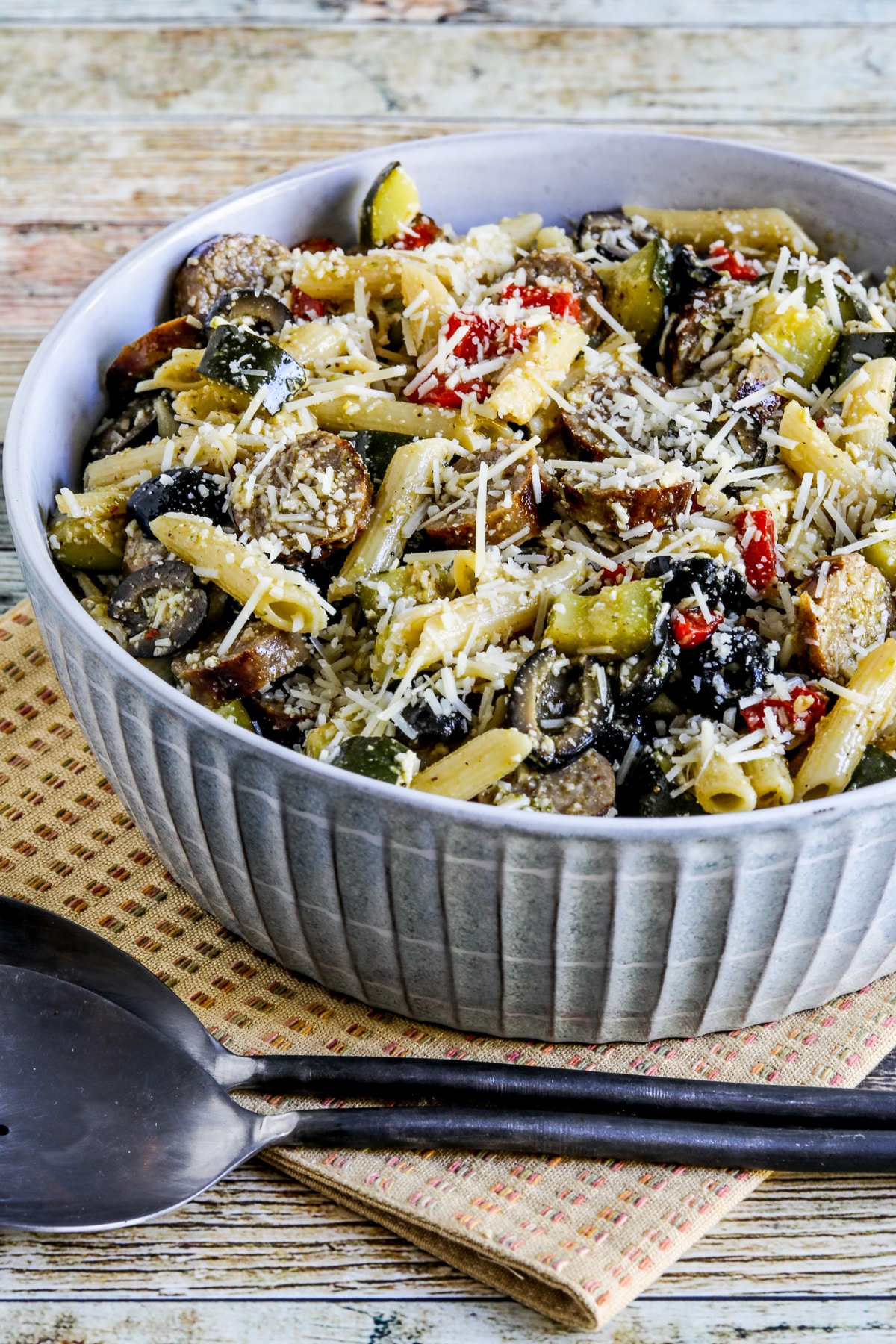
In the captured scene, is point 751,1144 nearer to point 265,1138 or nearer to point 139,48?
point 265,1138

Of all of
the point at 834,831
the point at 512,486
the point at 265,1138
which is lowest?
the point at 265,1138

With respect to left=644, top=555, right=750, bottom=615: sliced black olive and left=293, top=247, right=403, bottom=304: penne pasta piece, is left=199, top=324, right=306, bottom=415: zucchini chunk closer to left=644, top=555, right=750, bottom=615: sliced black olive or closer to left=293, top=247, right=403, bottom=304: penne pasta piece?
left=293, top=247, right=403, bottom=304: penne pasta piece

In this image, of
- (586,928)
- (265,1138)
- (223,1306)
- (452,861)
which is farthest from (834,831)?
(223,1306)

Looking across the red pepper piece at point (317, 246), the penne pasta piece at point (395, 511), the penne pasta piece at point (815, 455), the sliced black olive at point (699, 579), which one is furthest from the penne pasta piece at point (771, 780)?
the red pepper piece at point (317, 246)

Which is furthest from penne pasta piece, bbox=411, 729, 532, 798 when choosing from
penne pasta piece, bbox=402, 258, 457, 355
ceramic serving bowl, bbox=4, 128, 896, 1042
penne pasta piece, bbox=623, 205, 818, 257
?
penne pasta piece, bbox=623, 205, 818, 257

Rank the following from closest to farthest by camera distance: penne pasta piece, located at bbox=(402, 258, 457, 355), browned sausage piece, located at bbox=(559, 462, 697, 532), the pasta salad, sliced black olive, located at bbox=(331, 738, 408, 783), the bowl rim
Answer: the bowl rim → sliced black olive, located at bbox=(331, 738, 408, 783) → the pasta salad → browned sausage piece, located at bbox=(559, 462, 697, 532) → penne pasta piece, located at bbox=(402, 258, 457, 355)

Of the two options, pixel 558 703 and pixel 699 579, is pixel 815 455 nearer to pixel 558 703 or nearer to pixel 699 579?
pixel 699 579
